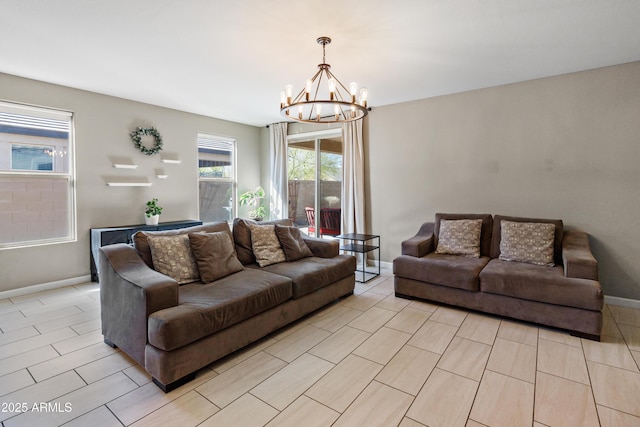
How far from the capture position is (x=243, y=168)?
6.32 metres

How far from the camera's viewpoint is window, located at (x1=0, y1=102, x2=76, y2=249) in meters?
3.72

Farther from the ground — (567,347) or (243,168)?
(243,168)

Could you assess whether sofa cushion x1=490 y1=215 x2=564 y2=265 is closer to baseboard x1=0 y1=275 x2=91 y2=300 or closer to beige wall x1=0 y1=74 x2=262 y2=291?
beige wall x1=0 y1=74 x2=262 y2=291

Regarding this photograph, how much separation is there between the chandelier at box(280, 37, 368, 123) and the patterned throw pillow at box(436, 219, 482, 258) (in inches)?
70.3

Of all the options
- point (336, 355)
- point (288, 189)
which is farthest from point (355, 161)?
point (336, 355)

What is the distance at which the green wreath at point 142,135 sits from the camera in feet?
15.3

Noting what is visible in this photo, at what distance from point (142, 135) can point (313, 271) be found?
11.2 feet

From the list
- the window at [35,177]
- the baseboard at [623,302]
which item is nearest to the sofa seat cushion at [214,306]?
the window at [35,177]

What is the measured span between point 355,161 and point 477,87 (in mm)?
1945

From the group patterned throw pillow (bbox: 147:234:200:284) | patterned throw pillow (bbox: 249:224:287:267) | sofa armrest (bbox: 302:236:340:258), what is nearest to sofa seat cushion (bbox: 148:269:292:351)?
patterned throw pillow (bbox: 147:234:200:284)

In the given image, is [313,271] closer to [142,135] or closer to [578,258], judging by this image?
[578,258]

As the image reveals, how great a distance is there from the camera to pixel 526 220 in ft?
12.1

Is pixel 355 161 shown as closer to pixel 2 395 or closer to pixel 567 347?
pixel 567 347

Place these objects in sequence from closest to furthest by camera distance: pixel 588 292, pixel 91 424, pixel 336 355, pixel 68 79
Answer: pixel 91 424
pixel 336 355
pixel 588 292
pixel 68 79
